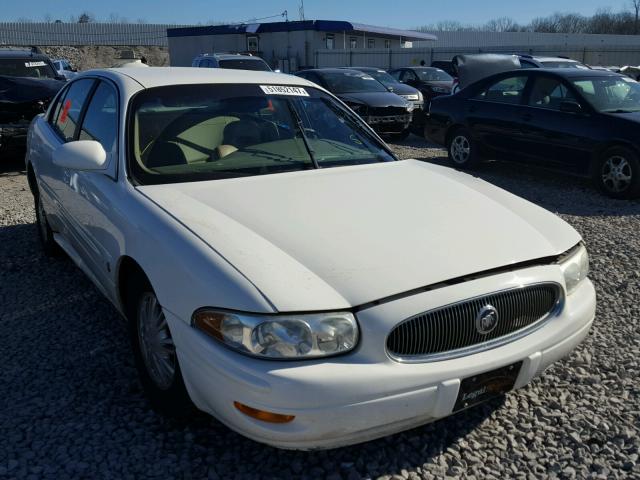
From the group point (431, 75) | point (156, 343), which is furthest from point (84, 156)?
point (431, 75)

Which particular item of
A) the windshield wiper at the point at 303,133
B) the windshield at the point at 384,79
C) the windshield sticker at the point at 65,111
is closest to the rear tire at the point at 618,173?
the windshield wiper at the point at 303,133

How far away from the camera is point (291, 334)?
2158 millimetres

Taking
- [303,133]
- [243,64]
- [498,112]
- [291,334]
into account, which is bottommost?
[291,334]

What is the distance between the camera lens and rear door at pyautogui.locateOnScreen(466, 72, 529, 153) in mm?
8555

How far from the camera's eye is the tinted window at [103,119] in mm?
3428

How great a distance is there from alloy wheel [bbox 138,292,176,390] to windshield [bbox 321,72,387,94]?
997 cm

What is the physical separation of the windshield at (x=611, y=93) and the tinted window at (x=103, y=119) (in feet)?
20.4

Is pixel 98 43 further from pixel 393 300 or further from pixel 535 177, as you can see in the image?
pixel 393 300

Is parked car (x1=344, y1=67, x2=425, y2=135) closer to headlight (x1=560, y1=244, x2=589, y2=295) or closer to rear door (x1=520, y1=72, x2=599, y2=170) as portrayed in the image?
rear door (x1=520, y1=72, x2=599, y2=170)

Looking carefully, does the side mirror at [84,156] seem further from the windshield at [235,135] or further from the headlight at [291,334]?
the headlight at [291,334]

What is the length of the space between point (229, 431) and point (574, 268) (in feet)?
5.68

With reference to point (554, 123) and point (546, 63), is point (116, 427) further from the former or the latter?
point (546, 63)

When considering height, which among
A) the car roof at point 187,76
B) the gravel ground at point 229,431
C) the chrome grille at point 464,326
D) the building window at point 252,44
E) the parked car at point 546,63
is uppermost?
the building window at point 252,44

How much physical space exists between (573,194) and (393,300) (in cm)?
622
